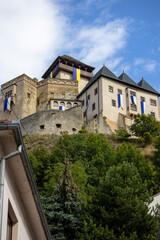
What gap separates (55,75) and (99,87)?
17999mm

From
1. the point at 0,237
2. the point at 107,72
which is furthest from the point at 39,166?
the point at 0,237

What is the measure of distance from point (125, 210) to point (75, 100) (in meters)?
36.5

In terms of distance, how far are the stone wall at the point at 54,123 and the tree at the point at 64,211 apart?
24.1 meters

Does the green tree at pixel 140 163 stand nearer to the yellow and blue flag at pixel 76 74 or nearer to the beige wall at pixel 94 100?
the beige wall at pixel 94 100

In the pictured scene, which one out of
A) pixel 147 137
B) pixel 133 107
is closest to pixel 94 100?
pixel 133 107

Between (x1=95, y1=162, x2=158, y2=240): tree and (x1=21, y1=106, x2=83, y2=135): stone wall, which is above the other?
(x1=21, y1=106, x2=83, y2=135): stone wall

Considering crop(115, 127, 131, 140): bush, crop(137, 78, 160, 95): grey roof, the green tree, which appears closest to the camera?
the green tree

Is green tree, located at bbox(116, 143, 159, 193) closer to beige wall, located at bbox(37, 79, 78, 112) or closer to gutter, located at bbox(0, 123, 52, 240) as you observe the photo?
gutter, located at bbox(0, 123, 52, 240)

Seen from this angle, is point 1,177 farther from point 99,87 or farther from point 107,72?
point 107,72

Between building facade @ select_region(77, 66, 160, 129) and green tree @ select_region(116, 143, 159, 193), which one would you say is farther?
building facade @ select_region(77, 66, 160, 129)

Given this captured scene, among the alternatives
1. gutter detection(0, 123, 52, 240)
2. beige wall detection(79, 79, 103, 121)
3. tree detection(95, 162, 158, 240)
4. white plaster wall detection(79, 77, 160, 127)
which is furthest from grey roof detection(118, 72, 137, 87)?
A: gutter detection(0, 123, 52, 240)

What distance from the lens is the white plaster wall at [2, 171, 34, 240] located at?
5.92m

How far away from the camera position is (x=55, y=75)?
64.2 meters

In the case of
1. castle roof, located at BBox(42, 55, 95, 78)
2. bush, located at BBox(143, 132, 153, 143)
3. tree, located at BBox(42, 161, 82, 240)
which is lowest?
tree, located at BBox(42, 161, 82, 240)
